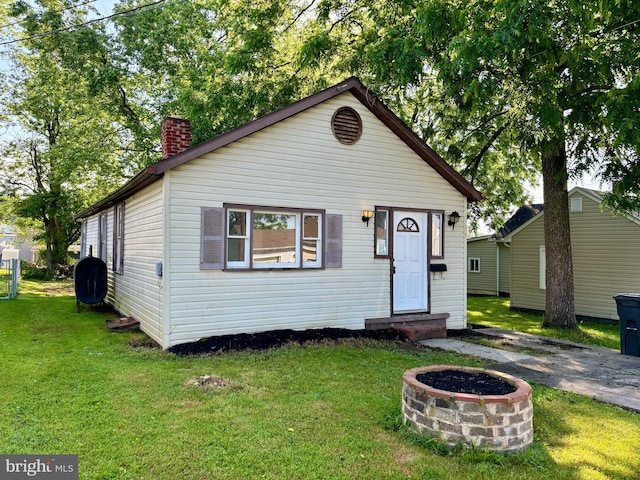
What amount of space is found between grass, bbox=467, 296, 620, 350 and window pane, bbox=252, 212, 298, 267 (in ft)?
20.7

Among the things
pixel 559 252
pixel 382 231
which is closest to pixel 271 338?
pixel 382 231

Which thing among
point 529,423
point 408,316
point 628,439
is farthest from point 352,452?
point 408,316

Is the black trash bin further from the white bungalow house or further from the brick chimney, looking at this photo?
the brick chimney

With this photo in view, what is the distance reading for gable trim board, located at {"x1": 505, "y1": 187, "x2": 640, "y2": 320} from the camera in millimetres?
11998

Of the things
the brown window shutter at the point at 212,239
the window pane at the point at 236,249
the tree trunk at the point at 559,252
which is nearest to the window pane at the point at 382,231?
the window pane at the point at 236,249

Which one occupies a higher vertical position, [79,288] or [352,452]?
[79,288]

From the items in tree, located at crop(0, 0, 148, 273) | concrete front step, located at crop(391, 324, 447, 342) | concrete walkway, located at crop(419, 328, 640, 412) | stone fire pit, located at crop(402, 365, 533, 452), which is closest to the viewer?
stone fire pit, located at crop(402, 365, 533, 452)

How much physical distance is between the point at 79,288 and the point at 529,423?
36.7 ft

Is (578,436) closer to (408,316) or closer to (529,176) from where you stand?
(408,316)

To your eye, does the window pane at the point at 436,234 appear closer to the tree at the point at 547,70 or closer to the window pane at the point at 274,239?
the tree at the point at 547,70

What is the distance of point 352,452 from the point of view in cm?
359

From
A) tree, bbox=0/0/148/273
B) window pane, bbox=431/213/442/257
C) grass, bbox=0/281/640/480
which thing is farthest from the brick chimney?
tree, bbox=0/0/148/273

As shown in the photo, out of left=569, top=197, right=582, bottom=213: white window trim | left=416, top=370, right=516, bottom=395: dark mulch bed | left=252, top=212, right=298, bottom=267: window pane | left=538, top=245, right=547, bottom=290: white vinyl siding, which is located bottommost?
left=416, top=370, right=516, bottom=395: dark mulch bed

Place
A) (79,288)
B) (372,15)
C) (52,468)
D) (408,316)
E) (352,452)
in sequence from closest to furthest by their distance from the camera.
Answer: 1. (52,468)
2. (352,452)
3. (408,316)
4. (372,15)
5. (79,288)
